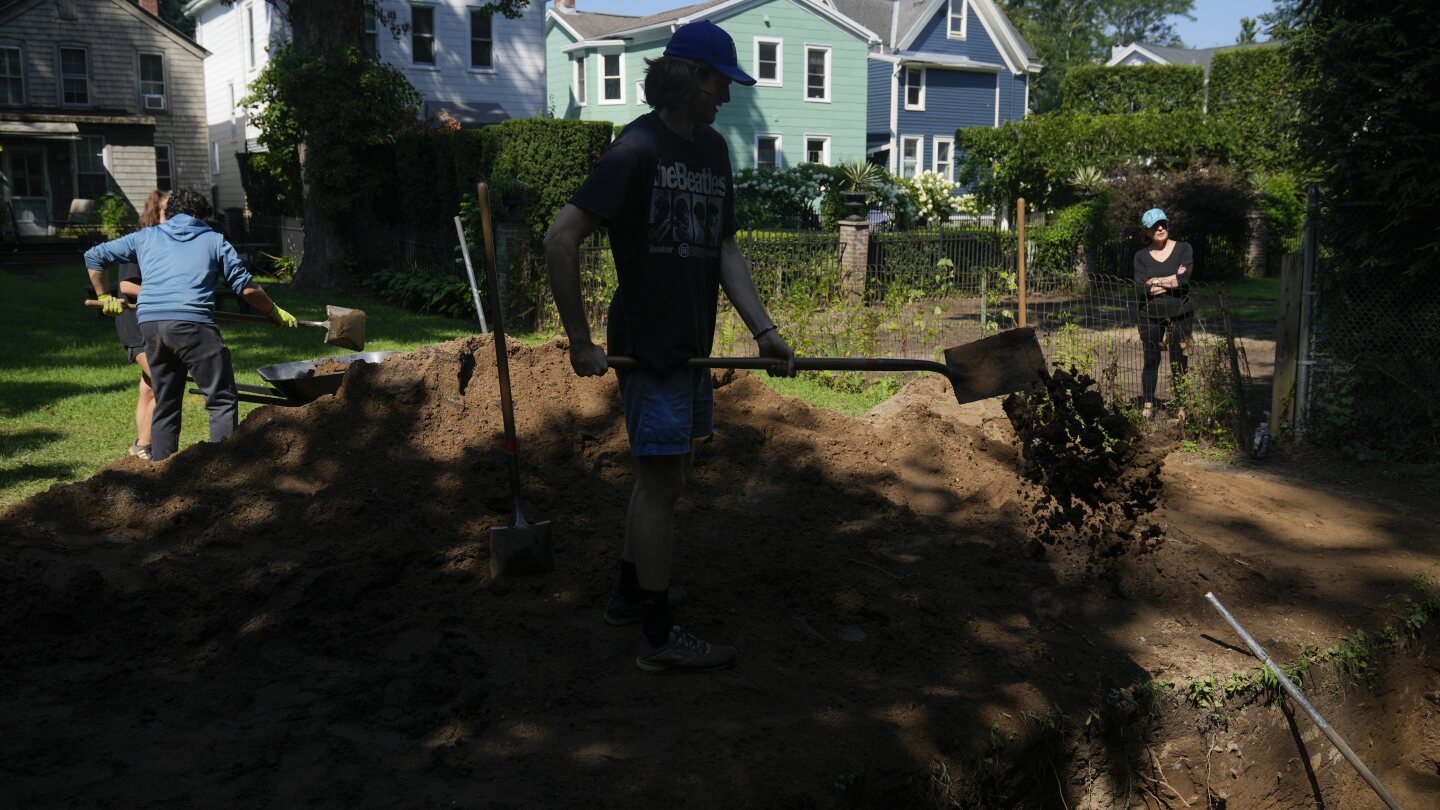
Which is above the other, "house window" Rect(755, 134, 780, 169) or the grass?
"house window" Rect(755, 134, 780, 169)

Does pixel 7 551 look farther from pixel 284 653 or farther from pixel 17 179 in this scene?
pixel 17 179

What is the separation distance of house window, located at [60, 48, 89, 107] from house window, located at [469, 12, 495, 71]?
11.6 m

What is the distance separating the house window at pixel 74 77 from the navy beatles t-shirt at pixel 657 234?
3434 centimetres

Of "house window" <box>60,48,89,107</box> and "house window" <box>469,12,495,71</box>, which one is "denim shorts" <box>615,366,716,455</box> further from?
"house window" <box>60,48,89,107</box>

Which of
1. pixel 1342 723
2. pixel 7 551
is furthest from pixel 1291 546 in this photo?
pixel 7 551

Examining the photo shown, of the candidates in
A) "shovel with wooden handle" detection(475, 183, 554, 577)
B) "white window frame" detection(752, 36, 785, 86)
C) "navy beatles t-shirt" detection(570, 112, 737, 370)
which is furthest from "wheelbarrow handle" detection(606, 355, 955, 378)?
"white window frame" detection(752, 36, 785, 86)

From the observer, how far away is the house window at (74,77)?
32281mm

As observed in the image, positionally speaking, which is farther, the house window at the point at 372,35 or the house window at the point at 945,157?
the house window at the point at 945,157

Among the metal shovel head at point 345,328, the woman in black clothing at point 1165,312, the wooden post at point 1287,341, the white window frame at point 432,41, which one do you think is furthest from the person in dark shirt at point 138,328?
the white window frame at point 432,41

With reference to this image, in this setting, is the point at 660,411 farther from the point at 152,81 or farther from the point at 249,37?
the point at 152,81

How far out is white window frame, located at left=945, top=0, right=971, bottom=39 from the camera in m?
41.9

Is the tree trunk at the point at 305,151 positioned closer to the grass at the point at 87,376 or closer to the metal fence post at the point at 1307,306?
the grass at the point at 87,376

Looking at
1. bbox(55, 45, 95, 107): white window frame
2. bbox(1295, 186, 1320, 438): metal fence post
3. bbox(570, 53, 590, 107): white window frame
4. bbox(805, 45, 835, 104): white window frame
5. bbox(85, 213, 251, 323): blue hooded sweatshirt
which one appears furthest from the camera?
bbox(570, 53, 590, 107): white window frame

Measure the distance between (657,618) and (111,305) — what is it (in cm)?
477
